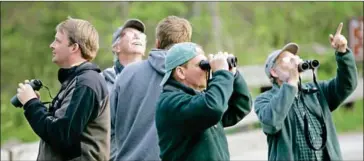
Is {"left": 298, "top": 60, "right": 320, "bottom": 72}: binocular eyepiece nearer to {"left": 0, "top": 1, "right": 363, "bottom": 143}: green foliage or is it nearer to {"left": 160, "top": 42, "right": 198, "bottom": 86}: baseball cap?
{"left": 160, "top": 42, "right": 198, "bottom": 86}: baseball cap

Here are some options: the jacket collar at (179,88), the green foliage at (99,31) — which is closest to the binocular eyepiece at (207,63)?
the jacket collar at (179,88)

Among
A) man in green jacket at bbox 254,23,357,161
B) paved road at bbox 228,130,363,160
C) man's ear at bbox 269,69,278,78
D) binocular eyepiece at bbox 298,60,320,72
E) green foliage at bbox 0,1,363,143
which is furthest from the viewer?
green foliage at bbox 0,1,363,143

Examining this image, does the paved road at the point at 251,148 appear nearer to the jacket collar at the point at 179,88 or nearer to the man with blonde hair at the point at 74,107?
the man with blonde hair at the point at 74,107

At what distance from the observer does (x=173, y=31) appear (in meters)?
6.07

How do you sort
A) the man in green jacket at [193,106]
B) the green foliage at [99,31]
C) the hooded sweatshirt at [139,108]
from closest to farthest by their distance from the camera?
1. the man in green jacket at [193,106]
2. the hooded sweatshirt at [139,108]
3. the green foliage at [99,31]

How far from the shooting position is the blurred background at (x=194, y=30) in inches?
629

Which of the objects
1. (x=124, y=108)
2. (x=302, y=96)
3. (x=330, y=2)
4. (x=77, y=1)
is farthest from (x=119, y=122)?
(x=330, y=2)

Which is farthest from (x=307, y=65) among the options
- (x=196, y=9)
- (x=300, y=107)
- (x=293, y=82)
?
(x=196, y=9)

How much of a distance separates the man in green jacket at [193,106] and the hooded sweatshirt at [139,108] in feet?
2.75

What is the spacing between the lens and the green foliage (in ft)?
52.4

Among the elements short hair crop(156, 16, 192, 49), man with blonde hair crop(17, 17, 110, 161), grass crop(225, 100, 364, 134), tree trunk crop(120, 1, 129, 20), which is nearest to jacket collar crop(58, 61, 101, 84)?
man with blonde hair crop(17, 17, 110, 161)

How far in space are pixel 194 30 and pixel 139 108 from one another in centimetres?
1158

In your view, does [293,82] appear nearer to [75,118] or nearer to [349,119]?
[75,118]

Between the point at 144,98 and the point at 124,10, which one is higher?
the point at 144,98
